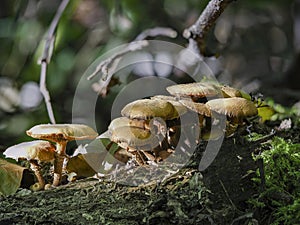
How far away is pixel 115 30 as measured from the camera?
2.36 metres

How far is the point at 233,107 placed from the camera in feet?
3.21

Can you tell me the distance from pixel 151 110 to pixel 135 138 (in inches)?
3.6

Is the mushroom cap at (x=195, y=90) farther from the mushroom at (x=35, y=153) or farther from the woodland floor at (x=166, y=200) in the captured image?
the mushroom at (x=35, y=153)

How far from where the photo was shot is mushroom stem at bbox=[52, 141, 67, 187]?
1090mm

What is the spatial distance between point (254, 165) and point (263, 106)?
1.92 feet

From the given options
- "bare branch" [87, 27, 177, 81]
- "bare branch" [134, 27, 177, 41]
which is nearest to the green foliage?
"bare branch" [87, 27, 177, 81]

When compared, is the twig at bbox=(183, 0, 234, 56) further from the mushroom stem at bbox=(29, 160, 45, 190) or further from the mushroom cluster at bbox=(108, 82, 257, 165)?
the mushroom stem at bbox=(29, 160, 45, 190)

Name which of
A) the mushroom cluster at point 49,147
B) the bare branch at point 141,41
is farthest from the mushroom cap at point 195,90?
the bare branch at point 141,41

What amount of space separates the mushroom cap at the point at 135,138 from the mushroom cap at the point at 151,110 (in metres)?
0.05

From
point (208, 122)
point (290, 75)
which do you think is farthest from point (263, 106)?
point (290, 75)

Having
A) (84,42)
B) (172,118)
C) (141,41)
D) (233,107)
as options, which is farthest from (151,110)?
(84,42)

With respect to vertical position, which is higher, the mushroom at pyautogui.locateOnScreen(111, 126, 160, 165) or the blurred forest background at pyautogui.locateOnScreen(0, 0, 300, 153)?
the mushroom at pyautogui.locateOnScreen(111, 126, 160, 165)

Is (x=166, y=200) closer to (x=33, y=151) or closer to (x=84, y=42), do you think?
(x=33, y=151)

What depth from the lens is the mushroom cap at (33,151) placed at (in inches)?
40.2
